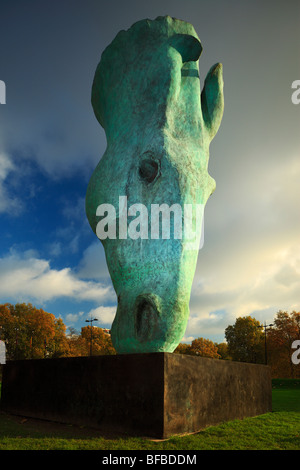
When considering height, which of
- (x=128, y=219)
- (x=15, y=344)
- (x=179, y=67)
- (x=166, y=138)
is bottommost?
(x=15, y=344)

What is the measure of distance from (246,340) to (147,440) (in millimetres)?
42324

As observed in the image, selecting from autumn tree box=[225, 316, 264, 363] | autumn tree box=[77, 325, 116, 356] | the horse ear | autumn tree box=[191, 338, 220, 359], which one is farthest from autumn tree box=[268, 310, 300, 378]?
the horse ear

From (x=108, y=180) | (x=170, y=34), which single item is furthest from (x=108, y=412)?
(x=170, y=34)

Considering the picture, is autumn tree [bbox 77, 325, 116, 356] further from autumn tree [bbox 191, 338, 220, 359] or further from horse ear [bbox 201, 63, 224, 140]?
horse ear [bbox 201, 63, 224, 140]

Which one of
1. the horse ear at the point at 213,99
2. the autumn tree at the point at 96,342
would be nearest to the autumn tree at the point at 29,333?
the autumn tree at the point at 96,342

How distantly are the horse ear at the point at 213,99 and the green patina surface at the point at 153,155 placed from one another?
0.08ft

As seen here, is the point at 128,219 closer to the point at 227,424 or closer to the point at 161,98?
the point at 161,98

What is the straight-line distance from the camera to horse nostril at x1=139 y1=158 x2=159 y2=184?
7441mm

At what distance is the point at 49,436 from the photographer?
17.1 feet

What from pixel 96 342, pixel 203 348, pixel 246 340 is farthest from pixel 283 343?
pixel 96 342

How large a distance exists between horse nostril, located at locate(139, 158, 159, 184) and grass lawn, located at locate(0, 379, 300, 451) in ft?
14.6

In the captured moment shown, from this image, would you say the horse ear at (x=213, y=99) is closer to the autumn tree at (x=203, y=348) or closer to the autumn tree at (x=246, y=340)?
the autumn tree at (x=246, y=340)
